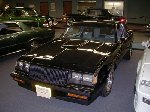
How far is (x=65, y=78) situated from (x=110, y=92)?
4.97 feet

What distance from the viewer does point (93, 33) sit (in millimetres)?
5148

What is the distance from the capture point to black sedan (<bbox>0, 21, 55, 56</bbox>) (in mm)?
6496

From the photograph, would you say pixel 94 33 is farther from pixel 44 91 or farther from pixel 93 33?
pixel 44 91

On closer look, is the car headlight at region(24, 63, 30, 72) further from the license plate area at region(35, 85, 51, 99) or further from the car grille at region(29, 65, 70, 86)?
the license plate area at region(35, 85, 51, 99)

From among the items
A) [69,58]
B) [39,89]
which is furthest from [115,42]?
[39,89]

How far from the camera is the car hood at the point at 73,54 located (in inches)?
144

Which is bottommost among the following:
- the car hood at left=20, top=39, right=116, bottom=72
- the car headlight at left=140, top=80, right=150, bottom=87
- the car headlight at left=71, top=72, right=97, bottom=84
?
the car headlight at left=140, top=80, right=150, bottom=87

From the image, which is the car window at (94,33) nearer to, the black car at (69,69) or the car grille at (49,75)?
the black car at (69,69)

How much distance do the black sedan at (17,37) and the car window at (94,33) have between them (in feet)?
7.27

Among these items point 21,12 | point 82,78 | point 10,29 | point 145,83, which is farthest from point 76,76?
point 21,12

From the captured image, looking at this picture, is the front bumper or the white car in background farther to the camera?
the front bumper

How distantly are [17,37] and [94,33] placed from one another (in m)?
2.92

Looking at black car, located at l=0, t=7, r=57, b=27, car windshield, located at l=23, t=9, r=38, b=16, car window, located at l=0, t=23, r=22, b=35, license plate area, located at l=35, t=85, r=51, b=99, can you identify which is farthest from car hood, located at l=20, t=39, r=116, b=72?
car windshield, located at l=23, t=9, r=38, b=16

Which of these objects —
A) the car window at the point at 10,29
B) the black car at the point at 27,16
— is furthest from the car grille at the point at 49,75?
the black car at the point at 27,16
